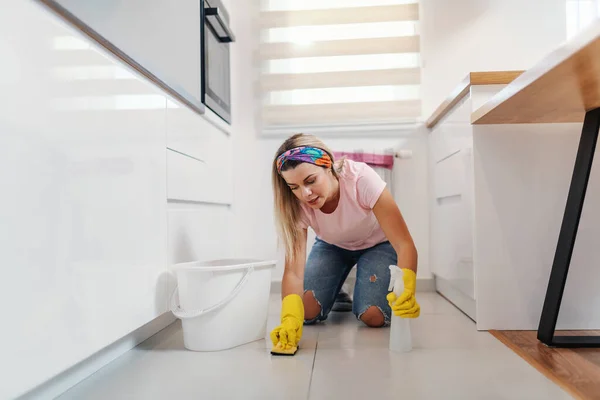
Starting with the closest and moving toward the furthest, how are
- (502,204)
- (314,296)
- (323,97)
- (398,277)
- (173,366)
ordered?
(173,366) → (398,277) → (502,204) → (314,296) → (323,97)

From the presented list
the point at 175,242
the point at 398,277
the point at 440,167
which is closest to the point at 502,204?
the point at 398,277

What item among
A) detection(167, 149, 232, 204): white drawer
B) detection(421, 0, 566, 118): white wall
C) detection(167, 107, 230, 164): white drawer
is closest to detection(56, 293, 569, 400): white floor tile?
detection(167, 149, 232, 204): white drawer

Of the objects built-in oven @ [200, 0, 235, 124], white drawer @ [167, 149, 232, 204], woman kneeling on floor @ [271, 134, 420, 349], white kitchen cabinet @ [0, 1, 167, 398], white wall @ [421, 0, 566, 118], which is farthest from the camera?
white wall @ [421, 0, 566, 118]

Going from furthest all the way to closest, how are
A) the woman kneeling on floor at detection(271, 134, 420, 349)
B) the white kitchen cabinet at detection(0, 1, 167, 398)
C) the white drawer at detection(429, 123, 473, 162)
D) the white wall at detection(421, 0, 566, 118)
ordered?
1. the white wall at detection(421, 0, 566, 118)
2. the white drawer at detection(429, 123, 473, 162)
3. the woman kneeling on floor at detection(271, 134, 420, 349)
4. the white kitchen cabinet at detection(0, 1, 167, 398)

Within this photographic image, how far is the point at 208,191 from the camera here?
2.09 metres

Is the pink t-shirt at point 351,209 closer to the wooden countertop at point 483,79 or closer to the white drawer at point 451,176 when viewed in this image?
the white drawer at point 451,176

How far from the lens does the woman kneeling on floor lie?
151cm

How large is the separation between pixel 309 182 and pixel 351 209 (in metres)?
0.25

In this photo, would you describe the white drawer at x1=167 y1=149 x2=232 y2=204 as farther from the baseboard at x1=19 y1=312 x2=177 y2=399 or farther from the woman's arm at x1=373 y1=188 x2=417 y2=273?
the woman's arm at x1=373 y1=188 x2=417 y2=273

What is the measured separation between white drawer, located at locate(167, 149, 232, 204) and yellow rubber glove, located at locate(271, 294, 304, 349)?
49 cm

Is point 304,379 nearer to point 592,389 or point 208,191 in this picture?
point 592,389

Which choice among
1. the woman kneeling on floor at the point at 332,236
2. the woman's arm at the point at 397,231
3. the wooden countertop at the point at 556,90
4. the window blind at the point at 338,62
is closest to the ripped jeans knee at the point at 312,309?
the woman kneeling on floor at the point at 332,236

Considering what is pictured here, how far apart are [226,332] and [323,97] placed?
1.44m

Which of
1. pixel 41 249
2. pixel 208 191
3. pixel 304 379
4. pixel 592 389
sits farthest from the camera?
pixel 208 191
